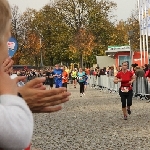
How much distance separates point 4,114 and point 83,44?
6122cm

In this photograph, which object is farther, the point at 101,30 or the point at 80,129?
the point at 101,30

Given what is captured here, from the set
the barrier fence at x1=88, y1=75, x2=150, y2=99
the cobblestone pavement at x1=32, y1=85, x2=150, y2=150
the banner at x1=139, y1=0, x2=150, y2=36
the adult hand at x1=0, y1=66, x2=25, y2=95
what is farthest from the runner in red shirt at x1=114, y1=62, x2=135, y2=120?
the banner at x1=139, y1=0, x2=150, y2=36

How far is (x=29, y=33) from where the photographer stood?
64.1m

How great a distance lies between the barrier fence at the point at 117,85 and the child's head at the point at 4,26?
70.3 ft

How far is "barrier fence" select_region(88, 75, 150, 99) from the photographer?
928 inches

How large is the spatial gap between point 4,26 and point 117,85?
92.9ft

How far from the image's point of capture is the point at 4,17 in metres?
1.76

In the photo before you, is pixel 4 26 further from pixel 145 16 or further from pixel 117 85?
pixel 145 16

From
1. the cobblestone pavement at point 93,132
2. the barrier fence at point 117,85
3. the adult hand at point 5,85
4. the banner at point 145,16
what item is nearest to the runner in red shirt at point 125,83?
the cobblestone pavement at point 93,132

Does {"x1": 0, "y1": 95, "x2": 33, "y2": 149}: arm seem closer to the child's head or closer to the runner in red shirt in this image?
the child's head

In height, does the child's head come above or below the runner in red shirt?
above

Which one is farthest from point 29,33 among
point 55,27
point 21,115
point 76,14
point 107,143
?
point 21,115

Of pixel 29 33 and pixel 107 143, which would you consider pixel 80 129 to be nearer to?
pixel 107 143

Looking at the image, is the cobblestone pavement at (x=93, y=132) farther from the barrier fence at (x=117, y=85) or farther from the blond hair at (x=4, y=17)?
the barrier fence at (x=117, y=85)
